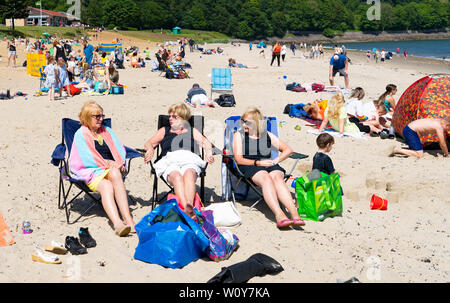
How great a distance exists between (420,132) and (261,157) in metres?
3.42

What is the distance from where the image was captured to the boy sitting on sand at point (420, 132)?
25.7 ft

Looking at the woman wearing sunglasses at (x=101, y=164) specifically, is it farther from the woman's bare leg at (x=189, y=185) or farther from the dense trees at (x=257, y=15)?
the dense trees at (x=257, y=15)

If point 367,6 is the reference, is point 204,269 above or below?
below

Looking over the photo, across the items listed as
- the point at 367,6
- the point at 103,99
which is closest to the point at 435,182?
the point at 103,99

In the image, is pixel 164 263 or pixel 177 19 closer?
pixel 164 263

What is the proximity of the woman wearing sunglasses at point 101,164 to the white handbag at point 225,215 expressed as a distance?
83cm

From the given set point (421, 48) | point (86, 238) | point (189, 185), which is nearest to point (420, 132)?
point (189, 185)

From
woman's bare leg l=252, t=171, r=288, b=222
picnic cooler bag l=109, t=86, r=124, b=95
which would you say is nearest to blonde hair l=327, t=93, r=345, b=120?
woman's bare leg l=252, t=171, r=288, b=222

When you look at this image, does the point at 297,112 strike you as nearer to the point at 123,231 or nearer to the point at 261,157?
the point at 261,157

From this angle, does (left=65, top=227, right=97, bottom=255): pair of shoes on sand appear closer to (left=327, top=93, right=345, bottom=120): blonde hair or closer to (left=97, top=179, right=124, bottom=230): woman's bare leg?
(left=97, top=179, right=124, bottom=230): woman's bare leg

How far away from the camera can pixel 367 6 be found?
15000cm

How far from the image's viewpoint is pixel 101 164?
538 cm

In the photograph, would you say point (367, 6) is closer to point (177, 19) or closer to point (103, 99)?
point (177, 19)
